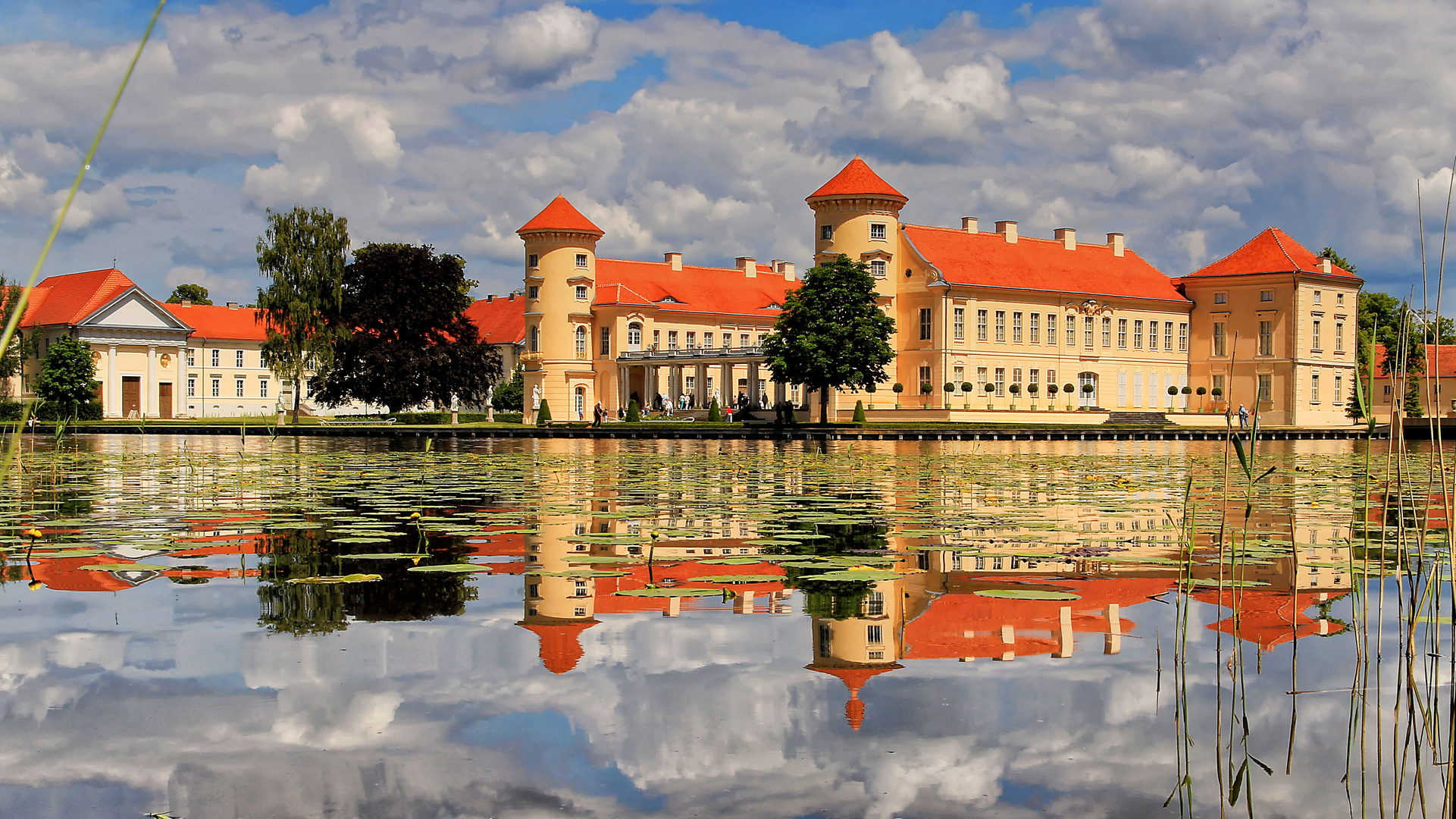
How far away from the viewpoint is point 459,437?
43.5m

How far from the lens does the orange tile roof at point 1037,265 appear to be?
7262cm

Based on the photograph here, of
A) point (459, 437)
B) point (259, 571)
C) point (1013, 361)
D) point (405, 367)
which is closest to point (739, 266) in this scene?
point (1013, 361)

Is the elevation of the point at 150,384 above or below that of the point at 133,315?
below

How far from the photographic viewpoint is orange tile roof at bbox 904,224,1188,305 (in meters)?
72.6

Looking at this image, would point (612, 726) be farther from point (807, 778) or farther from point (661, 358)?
point (661, 358)

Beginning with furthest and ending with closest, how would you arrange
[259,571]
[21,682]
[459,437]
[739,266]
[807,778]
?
[739,266] < [459,437] < [259,571] < [21,682] < [807,778]

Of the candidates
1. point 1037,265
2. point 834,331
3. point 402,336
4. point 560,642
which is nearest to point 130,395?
point 402,336

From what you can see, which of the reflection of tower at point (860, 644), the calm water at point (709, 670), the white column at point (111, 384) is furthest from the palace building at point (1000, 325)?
the reflection of tower at point (860, 644)

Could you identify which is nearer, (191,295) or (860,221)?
(860,221)

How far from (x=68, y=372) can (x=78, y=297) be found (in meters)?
10.5

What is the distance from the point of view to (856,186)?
2756 inches

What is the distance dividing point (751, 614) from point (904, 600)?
856 millimetres

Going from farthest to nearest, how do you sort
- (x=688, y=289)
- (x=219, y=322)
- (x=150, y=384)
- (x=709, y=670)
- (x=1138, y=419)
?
(x=219, y=322), (x=688, y=289), (x=150, y=384), (x=1138, y=419), (x=709, y=670)

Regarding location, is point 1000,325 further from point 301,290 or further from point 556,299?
point 301,290
